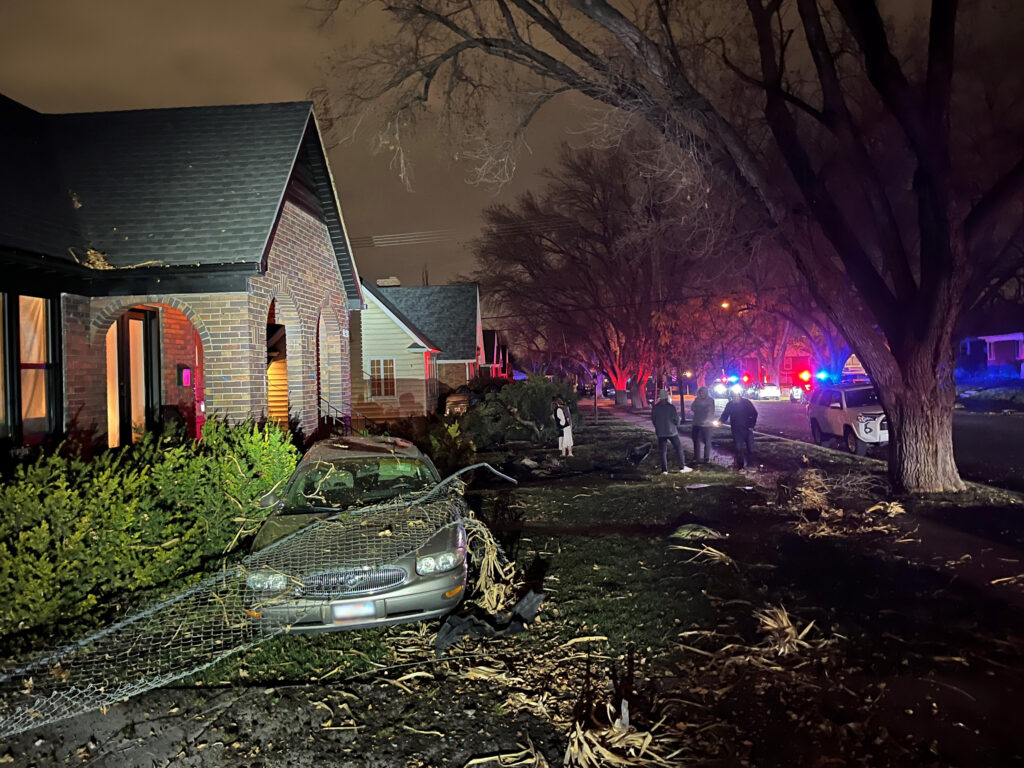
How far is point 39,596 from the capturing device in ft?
16.8

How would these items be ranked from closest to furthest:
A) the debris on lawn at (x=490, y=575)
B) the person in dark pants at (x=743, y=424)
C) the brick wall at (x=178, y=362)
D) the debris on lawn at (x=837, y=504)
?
the debris on lawn at (x=490, y=575)
the debris on lawn at (x=837, y=504)
the brick wall at (x=178, y=362)
the person in dark pants at (x=743, y=424)

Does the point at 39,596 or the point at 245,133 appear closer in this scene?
the point at 39,596

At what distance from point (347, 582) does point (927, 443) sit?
9191 mm

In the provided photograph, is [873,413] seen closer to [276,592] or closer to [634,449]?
[634,449]

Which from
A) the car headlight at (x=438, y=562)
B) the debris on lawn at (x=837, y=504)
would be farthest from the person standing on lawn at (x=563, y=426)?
the car headlight at (x=438, y=562)

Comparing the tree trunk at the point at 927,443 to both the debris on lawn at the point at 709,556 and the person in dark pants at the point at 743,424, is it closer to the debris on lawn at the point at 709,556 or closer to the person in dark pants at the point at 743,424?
the person in dark pants at the point at 743,424

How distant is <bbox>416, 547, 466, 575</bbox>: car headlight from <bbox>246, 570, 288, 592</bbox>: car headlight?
3.32ft

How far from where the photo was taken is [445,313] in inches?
1419

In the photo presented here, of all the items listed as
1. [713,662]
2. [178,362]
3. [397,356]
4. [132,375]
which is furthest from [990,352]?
[713,662]

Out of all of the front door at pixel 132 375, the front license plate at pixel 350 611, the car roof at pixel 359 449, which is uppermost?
the front door at pixel 132 375

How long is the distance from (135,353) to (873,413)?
15044mm

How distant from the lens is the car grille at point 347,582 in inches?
203

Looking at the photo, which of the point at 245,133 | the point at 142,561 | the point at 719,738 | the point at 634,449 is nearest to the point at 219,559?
the point at 142,561

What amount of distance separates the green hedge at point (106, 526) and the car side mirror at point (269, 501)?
0.91ft
